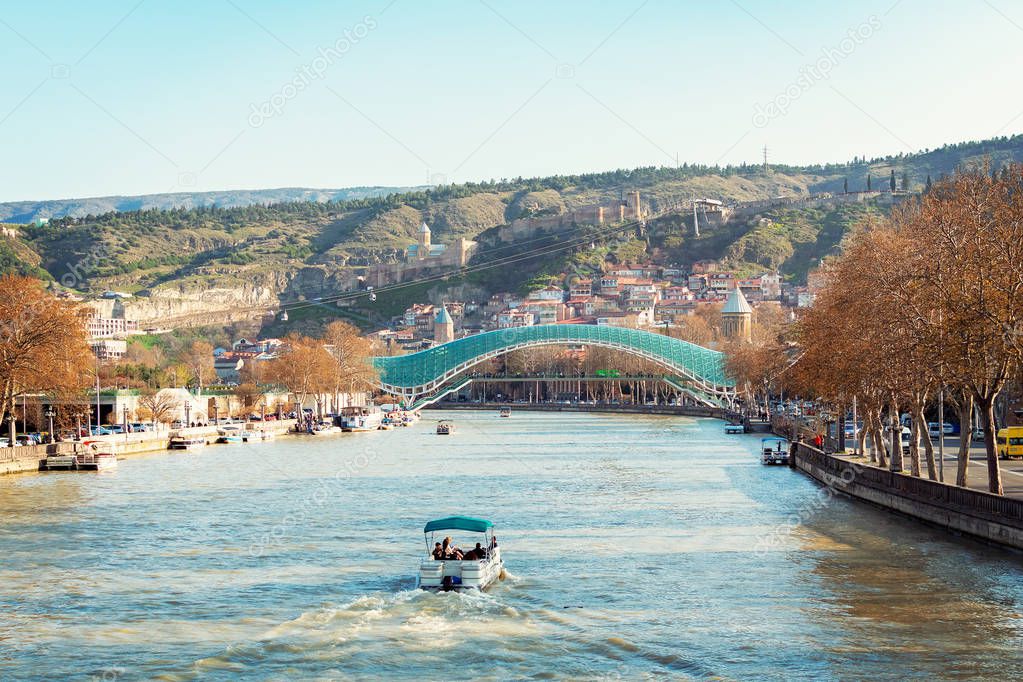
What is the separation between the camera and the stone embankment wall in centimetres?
2227

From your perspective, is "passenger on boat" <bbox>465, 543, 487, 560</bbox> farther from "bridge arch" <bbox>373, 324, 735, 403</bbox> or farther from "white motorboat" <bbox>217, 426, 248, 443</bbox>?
"bridge arch" <bbox>373, 324, 735, 403</bbox>

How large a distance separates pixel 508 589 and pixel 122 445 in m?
34.8

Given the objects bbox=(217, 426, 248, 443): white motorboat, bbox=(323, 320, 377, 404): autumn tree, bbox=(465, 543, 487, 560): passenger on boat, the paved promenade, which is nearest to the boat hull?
bbox=(465, 543, 487, 560): passenger on boat

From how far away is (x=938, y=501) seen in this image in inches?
1017

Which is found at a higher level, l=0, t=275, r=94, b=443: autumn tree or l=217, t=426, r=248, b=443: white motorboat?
l=0, t=275, r=94, b=443: autumn tree

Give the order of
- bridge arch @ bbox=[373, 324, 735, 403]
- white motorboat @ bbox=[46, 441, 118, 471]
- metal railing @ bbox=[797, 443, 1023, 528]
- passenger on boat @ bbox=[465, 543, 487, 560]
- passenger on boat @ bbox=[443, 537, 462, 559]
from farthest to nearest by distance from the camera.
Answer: bridge arch @ bbox=[373, 324, 735, 403] < white motorboat @ bbox=[46, 441, 118, 471] < metal railing @ bbox=[797, 443, 1023, 528] < passenger on boat @ bbox=[465, 543, 487, 560] < passenger on boat @ bbox=[443, 537, 462, 559]

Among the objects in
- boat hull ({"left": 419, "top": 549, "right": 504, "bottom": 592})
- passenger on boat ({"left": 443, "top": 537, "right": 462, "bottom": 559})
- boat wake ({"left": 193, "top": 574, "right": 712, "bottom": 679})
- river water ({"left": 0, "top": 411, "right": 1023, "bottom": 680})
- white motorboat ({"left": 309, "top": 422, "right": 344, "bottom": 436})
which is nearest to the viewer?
boat wake ({"left": 193, "top": 574, "right": 712, "bottom": 679})

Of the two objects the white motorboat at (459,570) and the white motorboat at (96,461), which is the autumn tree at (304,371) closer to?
the white motorboat at (96,461)

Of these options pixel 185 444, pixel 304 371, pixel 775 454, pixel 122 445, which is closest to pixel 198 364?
pixel 304 371

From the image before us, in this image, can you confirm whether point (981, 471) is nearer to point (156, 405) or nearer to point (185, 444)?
point (185, 444)

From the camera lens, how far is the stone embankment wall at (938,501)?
22.3 metres

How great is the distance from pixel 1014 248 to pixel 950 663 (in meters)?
10.5

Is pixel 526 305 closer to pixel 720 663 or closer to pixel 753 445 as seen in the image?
pixel 753 445

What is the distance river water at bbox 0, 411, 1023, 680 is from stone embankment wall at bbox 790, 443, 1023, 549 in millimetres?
356
